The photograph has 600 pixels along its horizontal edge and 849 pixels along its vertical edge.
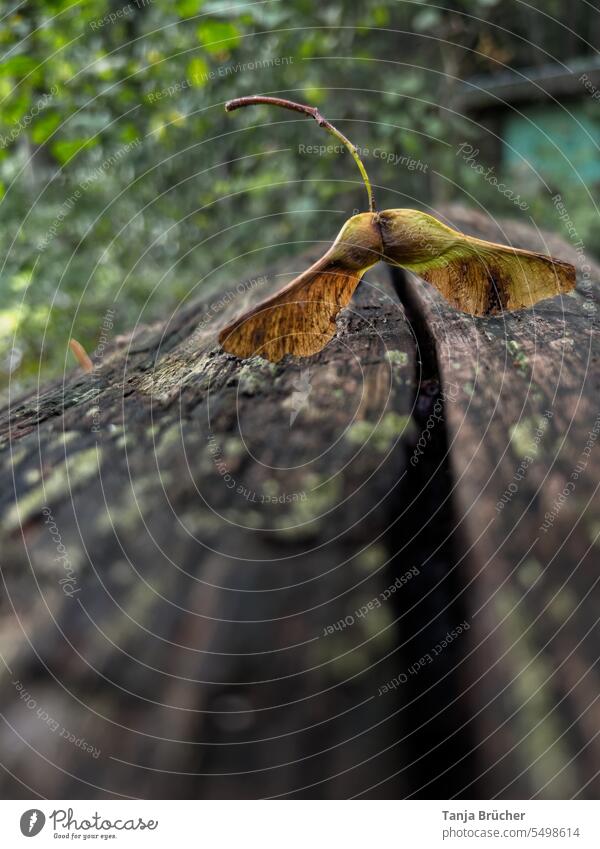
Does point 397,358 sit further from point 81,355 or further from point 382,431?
point 81,355

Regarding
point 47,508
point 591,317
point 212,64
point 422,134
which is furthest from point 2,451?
point 212,64

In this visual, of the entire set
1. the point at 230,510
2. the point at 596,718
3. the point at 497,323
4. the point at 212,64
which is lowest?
the point at 596,718

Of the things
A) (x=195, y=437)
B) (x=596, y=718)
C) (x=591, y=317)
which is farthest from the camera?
(x=591, y=317)

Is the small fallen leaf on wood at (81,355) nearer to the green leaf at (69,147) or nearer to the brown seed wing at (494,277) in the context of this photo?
the brown seed wing at (494,277)

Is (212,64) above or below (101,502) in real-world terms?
above

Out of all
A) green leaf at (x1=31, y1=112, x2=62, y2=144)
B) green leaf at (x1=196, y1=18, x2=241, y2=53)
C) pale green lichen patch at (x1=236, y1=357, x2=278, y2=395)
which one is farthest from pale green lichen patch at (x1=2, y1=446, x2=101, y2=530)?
green leaf at (x1=31, y1=112, x2=62, y2=144)

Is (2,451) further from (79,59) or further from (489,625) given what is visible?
(79,59)
